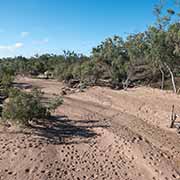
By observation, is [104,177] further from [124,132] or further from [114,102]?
[114,102]

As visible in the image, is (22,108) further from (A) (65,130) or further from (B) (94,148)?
(B) (94,148)

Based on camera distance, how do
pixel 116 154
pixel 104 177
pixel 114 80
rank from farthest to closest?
pixel 114 80
pixel 116 154
pixel 104 177

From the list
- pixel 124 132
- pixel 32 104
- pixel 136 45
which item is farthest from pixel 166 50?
pixel 32 104

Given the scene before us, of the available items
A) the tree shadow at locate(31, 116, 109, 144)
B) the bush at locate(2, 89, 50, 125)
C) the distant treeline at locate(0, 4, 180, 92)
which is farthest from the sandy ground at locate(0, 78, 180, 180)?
the distant treeline at locate(0, 4, 180, 92)

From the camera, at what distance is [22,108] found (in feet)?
48.0

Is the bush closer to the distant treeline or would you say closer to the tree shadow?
the tree shadow

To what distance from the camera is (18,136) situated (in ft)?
44.1

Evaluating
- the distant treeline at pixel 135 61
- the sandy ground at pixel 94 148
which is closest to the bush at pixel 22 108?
the sandy ground at pixel 94 148

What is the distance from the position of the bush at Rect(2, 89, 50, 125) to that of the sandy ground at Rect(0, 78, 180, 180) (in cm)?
67

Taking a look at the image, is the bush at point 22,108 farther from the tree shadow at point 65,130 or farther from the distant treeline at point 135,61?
the distant treeline at point 135,61

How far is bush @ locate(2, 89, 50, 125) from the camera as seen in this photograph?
14422 millimetres

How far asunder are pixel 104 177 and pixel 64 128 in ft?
20.6

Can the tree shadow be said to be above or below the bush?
below

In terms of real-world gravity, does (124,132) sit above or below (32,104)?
below
